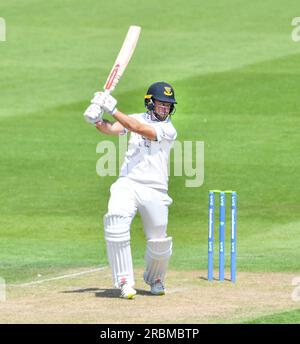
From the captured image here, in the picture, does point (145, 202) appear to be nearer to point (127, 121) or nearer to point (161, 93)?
point (127, 121)

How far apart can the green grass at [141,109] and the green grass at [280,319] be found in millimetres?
3343

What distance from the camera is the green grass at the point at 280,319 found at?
10.6m

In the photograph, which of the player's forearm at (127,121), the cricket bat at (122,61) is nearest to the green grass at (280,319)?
the player's forearm at (127,121)

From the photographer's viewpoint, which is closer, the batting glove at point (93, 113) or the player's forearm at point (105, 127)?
the batting glove at point (93, 113)

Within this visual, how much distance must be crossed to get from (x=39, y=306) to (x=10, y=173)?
394 inches

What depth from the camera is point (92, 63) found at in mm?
28766

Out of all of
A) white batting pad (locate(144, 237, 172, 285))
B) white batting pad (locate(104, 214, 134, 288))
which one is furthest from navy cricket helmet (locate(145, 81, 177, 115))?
white batting pad (locate(144, 237, 172, 285))

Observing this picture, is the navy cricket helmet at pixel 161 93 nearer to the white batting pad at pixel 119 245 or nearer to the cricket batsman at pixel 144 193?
the cricket batsman at pixel 144 193

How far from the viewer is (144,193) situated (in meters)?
12.2

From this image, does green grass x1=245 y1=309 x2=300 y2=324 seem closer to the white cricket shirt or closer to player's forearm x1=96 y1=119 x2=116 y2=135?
the white cricket shirt

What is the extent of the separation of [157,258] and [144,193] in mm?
698

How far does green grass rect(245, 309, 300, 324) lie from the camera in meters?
10.6
